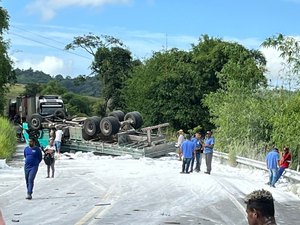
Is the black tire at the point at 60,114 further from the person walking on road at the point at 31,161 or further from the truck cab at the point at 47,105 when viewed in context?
the person walking on road at the point at 31,161

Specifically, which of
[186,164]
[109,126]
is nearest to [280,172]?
[186,164]

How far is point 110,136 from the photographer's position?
3222cm

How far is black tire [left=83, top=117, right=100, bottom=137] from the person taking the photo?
32344 millimetres

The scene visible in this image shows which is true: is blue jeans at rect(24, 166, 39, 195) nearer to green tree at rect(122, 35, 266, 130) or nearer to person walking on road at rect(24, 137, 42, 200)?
person walking on road at rect(24, 137, 42, 200)

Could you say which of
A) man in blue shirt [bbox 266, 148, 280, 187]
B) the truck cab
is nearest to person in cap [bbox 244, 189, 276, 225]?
man in blue shirt [bbox 266, 148, 280, 187]

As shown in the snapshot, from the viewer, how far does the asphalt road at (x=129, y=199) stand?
39.1 ft

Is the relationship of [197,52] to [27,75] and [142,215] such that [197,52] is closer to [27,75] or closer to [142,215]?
[142,215]

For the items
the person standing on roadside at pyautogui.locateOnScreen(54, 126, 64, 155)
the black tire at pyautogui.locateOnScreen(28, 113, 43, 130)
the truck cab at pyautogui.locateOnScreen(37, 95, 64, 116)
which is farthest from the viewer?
the truck cab at pyautogui.locateOnScreen(37, 95, 64, 116)

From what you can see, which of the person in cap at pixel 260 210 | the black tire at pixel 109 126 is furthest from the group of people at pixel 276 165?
the person in cap at pixel 260 210

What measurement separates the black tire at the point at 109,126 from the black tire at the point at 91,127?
0.30 m

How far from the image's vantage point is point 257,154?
2956 centimetres

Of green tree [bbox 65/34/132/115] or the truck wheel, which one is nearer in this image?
the truck wheel

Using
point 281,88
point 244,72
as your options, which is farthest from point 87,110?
point 281,88

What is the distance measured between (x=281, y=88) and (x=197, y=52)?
20315 millimetres
